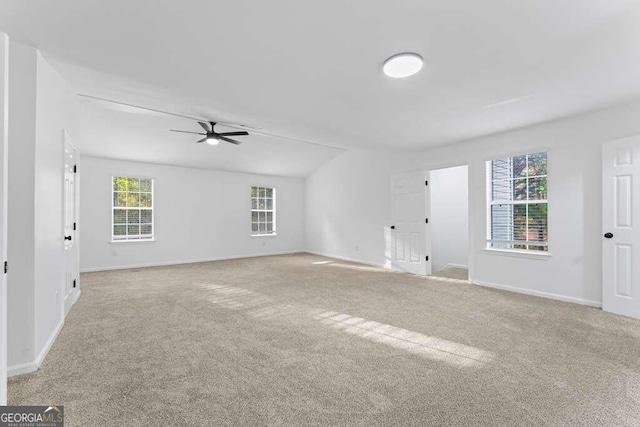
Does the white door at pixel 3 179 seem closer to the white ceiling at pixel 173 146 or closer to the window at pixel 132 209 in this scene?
the white ceiling at pixel 173 146

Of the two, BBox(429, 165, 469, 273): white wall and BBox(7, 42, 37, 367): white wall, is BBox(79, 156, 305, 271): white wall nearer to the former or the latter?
BBox(429, 165, 469, 273): white wall

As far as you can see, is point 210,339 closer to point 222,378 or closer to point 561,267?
point 222,378

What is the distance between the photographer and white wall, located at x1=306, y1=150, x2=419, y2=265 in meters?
6.70

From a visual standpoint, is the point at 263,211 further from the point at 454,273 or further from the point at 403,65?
the point at 403,65

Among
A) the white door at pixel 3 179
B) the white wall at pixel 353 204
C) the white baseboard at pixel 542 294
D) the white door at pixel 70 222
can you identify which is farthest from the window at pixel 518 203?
the white door at pixel 70 222

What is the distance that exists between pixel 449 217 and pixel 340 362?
5517 millimetres

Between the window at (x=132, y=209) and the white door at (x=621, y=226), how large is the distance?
26.8ft

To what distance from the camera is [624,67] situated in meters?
2.63

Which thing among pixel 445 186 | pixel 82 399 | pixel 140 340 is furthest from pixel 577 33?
pixel 445 186

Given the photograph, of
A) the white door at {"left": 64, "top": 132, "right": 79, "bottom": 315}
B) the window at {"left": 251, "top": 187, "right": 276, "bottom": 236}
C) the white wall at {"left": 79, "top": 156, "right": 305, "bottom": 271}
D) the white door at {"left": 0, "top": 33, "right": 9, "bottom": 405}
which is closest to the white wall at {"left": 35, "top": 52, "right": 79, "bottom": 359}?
the white door at {"left": 64, "top": 132, "right": 79, "bottom": 315}

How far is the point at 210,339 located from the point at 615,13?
4.03 m

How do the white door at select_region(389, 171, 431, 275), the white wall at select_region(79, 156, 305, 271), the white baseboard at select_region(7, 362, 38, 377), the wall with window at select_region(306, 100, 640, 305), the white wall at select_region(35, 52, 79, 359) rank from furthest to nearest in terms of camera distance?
the white wall at select_region(79, 156, 305, 271) → the white door at select_region(389, 171, 431, 275) → the wall with window at select_region(306, 100, 640, 305) → the white wall at select_region(35, 52, 79, 359) → the white baseboard at select_region(7, 362, 38, 377)

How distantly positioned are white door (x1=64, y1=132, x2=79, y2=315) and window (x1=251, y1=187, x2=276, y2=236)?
15.8 feet

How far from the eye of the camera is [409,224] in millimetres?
6055
